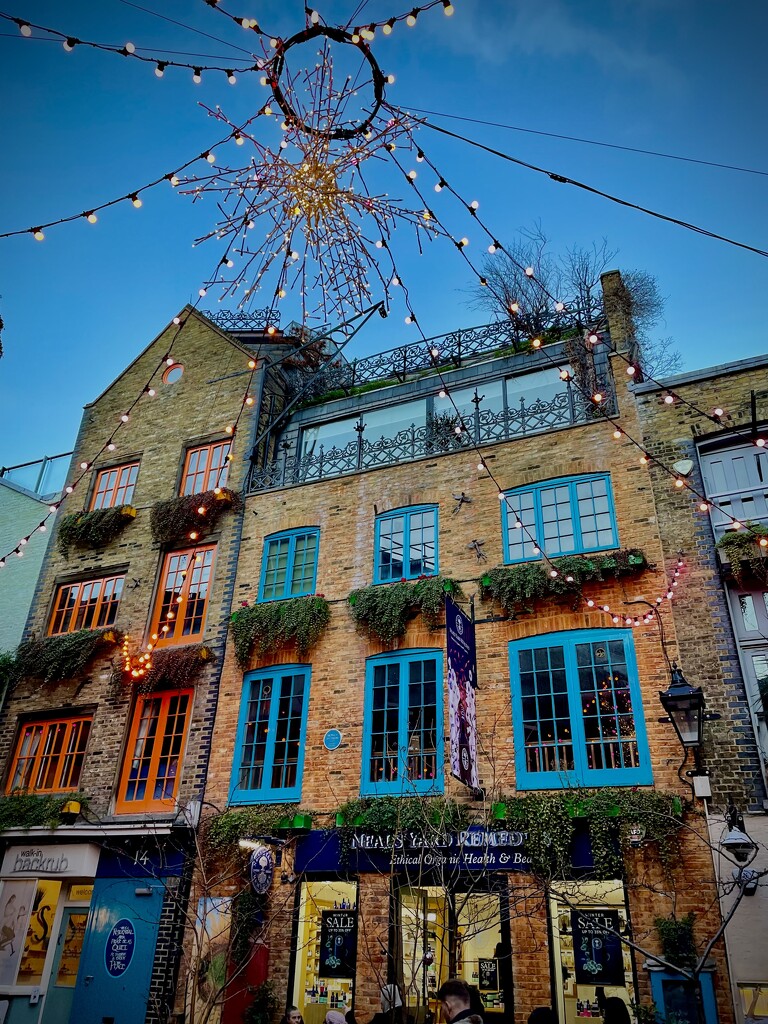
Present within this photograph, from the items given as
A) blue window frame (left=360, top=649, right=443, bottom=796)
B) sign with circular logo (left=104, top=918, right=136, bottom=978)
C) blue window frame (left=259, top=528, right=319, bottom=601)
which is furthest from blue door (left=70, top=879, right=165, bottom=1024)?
blue window frame (left=259, top=528, right=319, bottom=601)

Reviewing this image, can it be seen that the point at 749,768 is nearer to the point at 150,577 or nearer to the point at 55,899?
the point at 150,577

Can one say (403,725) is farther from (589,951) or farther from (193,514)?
(193,514)

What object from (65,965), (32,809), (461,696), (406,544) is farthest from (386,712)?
(65,965)

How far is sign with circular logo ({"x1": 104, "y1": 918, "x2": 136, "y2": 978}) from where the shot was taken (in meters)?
11.0

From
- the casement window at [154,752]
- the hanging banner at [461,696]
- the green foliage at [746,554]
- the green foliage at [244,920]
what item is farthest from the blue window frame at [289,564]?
the green foliage at [746,554]

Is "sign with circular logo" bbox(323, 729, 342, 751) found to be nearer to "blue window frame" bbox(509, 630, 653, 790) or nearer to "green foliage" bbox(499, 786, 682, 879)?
"blue window frame" bbox(509, 630, 653, 790)

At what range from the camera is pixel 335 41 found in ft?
18.5

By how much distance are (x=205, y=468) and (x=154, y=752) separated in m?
5.36

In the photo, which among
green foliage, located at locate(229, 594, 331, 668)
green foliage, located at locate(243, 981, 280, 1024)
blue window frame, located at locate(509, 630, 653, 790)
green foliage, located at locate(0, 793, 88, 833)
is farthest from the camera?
green foliage, located at locate(0, 793, 88, 833)

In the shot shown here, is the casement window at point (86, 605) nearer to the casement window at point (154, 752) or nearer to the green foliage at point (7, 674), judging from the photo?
the green foliage at point (7, 674)

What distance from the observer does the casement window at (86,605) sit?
1443cm

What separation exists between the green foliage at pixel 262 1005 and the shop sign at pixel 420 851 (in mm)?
1450

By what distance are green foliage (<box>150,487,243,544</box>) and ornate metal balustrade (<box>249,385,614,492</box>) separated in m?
0.55

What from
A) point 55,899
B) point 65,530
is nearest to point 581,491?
point 65,530
